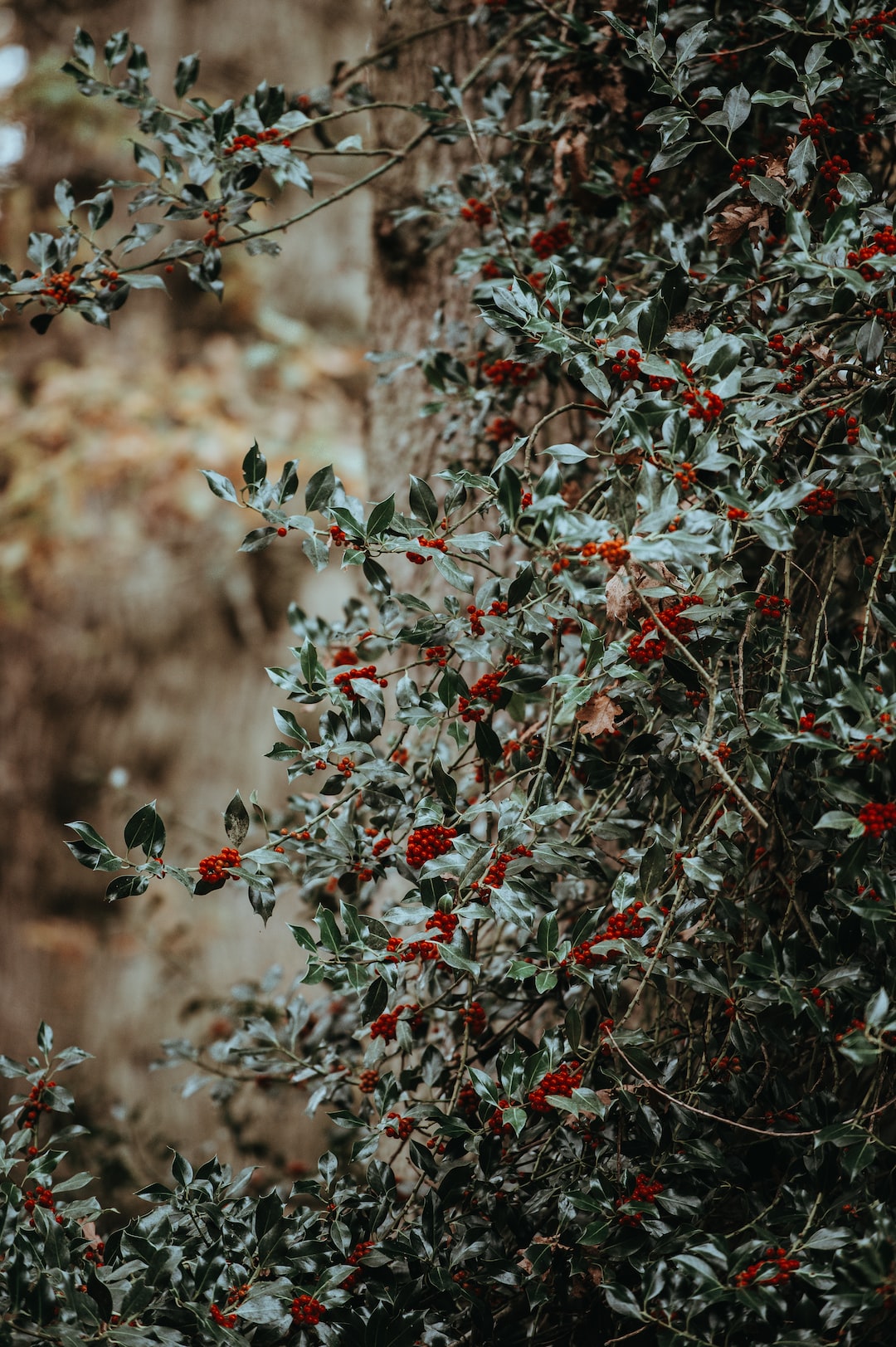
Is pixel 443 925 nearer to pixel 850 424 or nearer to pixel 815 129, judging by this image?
pixel 850 424

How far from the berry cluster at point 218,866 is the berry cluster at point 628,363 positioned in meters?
0.56

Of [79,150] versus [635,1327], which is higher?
[79,150]

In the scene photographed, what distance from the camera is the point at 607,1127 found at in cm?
92

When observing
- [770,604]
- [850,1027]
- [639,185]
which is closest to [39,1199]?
[850,1027]

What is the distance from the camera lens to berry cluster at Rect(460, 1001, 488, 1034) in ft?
3.32

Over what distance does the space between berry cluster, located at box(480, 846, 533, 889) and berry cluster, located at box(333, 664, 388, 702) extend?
20 centimetres

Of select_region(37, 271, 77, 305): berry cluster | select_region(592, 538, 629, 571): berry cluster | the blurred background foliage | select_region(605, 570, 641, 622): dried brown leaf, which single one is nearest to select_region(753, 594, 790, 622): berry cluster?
select_region(605, 570, 641, 622): dried brown leaf

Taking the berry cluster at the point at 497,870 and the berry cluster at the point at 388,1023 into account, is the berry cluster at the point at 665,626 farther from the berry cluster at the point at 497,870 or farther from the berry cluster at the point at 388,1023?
the berry cluster at the point at 388,1023

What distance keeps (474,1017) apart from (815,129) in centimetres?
102

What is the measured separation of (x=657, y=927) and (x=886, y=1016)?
0.25 metres

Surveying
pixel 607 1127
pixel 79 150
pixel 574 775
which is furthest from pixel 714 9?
pixel 79 150

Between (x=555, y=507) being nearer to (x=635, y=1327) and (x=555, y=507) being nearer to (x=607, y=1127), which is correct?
(x=607, y=1127)

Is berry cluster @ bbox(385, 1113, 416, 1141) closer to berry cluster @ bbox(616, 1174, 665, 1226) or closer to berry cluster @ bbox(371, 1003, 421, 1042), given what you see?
berry cluster @ bbox(371, 1003, 421, 1042)

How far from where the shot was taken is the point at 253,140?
114cm
